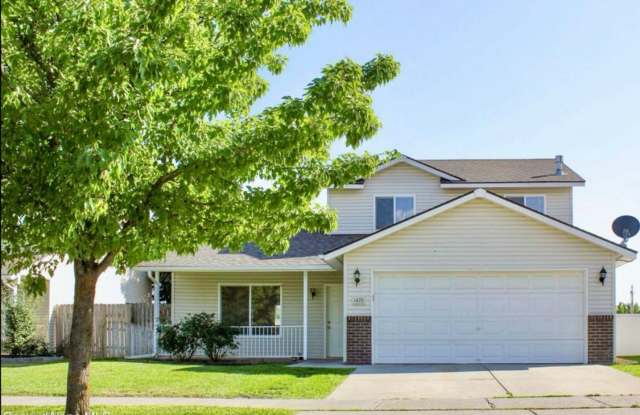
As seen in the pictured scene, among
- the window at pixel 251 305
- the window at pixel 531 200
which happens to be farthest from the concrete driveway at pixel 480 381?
the window at pixel 531 200

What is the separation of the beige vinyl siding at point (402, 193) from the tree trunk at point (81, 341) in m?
15.2

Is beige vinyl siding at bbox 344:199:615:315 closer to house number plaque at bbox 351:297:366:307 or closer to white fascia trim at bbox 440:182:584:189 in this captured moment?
house number plaque at bbox 351:297:366:307

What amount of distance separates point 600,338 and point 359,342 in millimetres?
6137

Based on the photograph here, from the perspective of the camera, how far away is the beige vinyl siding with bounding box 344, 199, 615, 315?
19.9 metres

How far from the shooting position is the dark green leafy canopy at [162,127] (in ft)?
26.3

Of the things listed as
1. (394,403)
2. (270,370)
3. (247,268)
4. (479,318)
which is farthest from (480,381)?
(247,268)

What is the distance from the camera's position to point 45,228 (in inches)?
327

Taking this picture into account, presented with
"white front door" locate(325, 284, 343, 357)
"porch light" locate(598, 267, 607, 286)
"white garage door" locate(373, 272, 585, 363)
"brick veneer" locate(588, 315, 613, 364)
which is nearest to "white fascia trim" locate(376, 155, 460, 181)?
"white front door" locate(325, 284, 343, 357)

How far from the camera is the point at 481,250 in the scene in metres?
20.2

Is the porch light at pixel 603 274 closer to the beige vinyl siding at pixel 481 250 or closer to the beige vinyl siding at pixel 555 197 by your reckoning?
the beige vinyl siding at pixel 481 250

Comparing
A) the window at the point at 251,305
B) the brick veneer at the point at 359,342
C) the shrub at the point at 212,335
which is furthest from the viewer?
the window at the point at 251,305

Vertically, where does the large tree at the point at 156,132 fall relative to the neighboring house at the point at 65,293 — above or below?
above

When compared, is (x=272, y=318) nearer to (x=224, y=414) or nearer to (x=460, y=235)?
(x=460, y=235)

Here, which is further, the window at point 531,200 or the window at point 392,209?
the window at point 531,200
